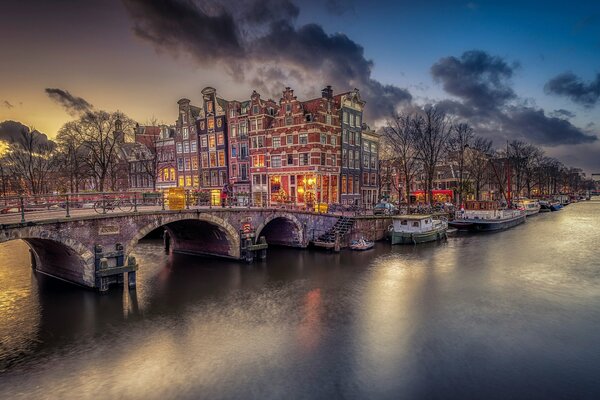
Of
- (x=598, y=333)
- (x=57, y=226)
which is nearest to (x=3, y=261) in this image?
(x=57, y=226)

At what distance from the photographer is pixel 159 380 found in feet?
41.8

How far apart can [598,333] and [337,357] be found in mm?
13161

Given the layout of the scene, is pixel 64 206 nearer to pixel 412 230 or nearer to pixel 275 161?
pixel 275 161

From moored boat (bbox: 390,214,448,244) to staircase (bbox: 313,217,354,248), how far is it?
6042 mm

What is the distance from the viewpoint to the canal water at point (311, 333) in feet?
40.5

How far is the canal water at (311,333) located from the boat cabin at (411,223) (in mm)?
10187

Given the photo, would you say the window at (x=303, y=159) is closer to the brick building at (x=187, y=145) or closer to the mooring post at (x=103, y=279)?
the brick building at (x=187, y=145)

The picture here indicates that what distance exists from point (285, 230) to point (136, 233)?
18.0m

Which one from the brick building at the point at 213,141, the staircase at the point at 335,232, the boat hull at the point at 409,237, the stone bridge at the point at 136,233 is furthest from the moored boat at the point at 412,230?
the brick building at the point at 213,141

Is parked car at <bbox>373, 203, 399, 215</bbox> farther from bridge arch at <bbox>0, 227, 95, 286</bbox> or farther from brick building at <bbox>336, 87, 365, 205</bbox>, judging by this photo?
bridge arch at <bbox>0, 227, 95, 286</bbox>

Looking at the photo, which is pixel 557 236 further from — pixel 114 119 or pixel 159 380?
pixel 114 119

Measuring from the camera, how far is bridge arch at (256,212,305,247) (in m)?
36.3

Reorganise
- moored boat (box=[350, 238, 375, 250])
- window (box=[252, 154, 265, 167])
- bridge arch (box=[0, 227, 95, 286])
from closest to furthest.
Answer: bridge arch (box=[0, 227, 95, 286])
moored boat (box=[350, 238, 375, 250])
window (box=[252, 154, 265, 167])

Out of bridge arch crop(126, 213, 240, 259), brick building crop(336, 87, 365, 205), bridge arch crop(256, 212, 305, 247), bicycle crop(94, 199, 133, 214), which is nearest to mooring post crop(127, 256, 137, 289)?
bicycle crop(94, 199, 133, 214)
